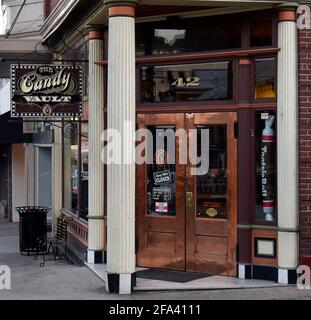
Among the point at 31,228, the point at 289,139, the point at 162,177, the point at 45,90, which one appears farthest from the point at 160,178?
the point at 31,228

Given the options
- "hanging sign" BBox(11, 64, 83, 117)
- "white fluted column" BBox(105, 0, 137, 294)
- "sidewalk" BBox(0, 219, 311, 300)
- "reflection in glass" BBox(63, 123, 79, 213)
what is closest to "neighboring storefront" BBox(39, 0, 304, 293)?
"white fluted column" BBox(105, 0, 137, 294)

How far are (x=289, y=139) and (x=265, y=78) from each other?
1.00 m

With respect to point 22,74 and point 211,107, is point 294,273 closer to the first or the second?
point 211,107

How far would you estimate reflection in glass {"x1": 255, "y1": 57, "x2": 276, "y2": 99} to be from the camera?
874cm

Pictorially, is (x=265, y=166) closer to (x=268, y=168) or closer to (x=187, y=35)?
(x=268, y=168)

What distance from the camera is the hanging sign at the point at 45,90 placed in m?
11.2

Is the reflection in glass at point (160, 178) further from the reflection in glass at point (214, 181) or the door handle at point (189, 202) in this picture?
the reflection in glass at point (214, 181)

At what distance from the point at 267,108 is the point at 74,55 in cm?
500

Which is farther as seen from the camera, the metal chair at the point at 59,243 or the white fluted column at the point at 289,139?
the metal chair at the point at 59,243

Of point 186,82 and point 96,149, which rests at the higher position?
point 186,82

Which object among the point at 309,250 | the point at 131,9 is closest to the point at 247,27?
the point at 131,9

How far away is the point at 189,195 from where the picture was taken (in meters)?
9.34

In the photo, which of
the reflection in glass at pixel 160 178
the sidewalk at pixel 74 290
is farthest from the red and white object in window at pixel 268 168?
the reflection in glass at pixel 160 178
